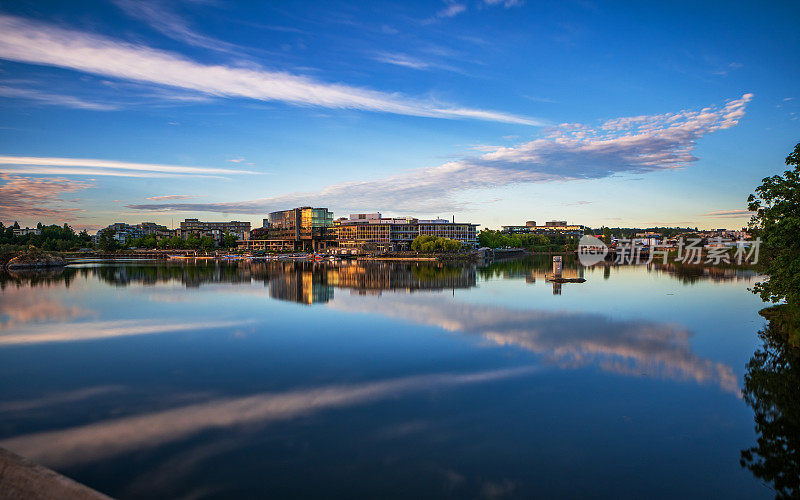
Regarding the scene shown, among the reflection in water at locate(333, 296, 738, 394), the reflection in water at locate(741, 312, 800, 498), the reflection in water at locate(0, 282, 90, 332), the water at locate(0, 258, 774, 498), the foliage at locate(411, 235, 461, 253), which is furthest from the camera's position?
the foliage at locate(411, 235, 461, 253)

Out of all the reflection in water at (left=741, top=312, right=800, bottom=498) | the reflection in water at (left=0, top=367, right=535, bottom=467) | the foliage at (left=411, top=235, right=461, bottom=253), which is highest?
the foliage at (left=411, top=235, right=461, bottom=253)

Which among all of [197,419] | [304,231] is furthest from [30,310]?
[304,231]

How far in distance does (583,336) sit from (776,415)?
1129 centimetres

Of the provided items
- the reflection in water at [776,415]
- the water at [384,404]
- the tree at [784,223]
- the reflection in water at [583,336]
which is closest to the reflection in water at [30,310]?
the water at [384,404]

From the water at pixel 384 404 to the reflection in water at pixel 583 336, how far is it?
0.15 meters

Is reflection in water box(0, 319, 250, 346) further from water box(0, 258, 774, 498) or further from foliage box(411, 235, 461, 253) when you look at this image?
foliage box(411, 235, 461, 253)

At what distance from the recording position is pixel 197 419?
13.4 m

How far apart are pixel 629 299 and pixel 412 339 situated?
87.1ft

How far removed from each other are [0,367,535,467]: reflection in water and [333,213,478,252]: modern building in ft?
454

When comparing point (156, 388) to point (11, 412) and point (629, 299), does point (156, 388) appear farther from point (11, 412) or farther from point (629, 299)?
point (629, 299)

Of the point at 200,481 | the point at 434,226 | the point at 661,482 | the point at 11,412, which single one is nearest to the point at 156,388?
the point at 11,412

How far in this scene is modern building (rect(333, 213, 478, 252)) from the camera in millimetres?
157000

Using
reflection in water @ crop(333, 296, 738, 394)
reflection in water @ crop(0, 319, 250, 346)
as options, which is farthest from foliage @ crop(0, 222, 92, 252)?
reflection in water @ crop(333, 296, 738, 394)

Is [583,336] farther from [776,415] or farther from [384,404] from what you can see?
[384,404]
